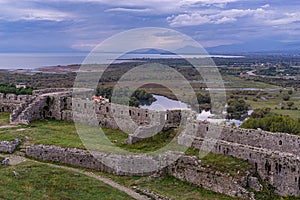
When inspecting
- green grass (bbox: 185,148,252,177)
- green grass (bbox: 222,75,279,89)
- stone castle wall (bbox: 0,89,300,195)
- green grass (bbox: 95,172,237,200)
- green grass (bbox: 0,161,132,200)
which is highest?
stone castle wall (bbox: 0,89,300,195)

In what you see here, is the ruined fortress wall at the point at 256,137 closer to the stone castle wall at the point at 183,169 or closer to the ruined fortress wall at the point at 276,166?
the ruined fortress wall at the point at 276,166

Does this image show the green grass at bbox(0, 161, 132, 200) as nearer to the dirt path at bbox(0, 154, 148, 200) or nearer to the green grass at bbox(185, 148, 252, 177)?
the dirt path at bbox(0, 154, 148, 200)

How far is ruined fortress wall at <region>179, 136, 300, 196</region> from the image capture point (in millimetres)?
21062

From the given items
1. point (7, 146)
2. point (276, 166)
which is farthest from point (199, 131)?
point (7, 146)

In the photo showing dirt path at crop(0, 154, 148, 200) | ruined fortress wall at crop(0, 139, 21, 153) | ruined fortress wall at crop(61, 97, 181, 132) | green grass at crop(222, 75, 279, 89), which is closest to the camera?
dirt path at crop(0, 154, 148, 200)

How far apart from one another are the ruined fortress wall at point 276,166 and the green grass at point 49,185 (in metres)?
7.38

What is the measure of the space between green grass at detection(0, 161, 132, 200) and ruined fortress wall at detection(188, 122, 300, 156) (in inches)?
345

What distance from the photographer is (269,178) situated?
864 inches

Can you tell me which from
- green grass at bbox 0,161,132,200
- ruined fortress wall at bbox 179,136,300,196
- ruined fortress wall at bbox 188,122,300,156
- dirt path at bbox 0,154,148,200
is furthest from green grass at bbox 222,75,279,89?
green grass at bbox 0,161,132,200

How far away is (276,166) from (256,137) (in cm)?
440

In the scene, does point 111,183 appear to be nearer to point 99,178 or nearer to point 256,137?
point 99,178

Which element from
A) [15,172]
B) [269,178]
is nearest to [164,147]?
[269,178]

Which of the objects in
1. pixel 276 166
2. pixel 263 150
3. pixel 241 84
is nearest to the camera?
pixel 276 166

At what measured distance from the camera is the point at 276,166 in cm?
2164
